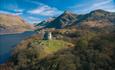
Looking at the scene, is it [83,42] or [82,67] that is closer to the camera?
[82,67]

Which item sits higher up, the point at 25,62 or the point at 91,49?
the point at 91,49

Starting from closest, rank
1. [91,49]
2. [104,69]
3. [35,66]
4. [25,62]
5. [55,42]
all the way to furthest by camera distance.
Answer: [104,69], [91,49], [35,66], [25,62], [55,42]

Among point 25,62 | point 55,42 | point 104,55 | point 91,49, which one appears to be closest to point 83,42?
point 91,49

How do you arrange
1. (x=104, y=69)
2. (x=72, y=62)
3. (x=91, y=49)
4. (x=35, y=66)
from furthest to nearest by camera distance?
(x=35, y=66) < (x=91, y=49) < (x=72, y=62) < (x=104, y=69)

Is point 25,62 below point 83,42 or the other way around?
below

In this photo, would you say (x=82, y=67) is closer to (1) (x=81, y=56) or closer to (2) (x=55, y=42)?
(1) (x=81, y=56)

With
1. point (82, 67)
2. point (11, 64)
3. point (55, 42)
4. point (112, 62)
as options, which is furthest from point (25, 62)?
point (112, 62)

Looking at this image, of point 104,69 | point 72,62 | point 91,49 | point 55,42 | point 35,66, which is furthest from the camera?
point 55,42

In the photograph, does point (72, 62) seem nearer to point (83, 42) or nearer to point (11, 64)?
point (83, 42)

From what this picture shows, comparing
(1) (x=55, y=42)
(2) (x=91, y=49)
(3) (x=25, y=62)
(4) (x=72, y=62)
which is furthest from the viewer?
(1) (x=55, y=42)
